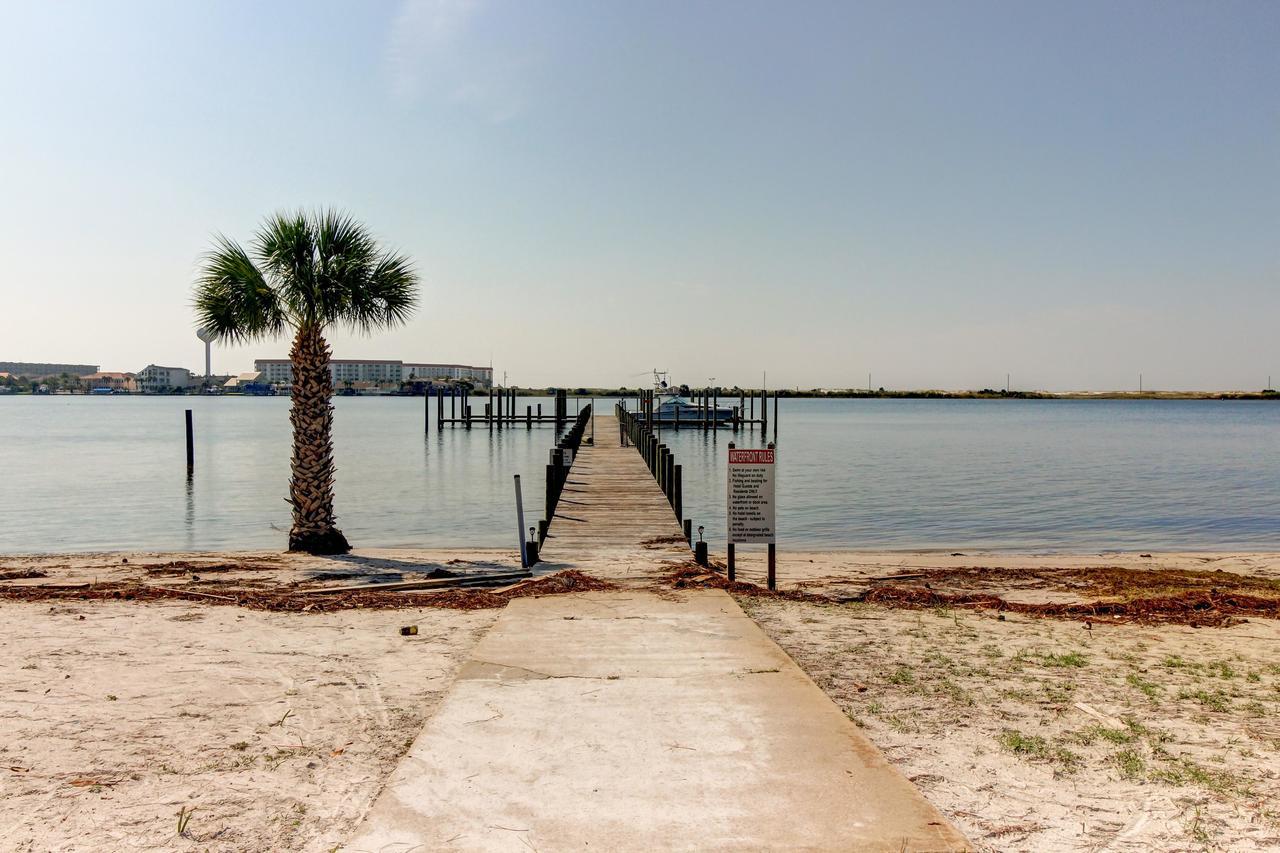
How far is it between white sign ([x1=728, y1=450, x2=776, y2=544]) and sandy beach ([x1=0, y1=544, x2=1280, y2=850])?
2.98 feet

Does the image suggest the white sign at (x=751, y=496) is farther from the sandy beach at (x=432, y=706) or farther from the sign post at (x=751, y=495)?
the sandy beach at (x=432, y=706)

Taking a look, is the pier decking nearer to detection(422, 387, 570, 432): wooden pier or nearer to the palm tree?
the palm tree

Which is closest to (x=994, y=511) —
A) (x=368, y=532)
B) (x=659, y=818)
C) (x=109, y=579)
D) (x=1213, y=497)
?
(x=1213, y=497)

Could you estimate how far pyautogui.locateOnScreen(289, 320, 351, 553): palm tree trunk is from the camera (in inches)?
583

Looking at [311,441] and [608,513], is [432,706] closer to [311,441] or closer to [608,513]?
[311,441]

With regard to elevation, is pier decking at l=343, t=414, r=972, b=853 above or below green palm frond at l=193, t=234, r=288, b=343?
below

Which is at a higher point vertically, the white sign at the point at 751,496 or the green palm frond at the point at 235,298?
the green palm frond at the point at 235,298

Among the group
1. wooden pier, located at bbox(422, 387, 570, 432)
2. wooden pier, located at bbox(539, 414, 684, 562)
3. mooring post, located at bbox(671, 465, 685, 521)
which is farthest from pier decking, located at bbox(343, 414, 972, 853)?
wooden pier, located at bbox(422, 387, 570, 432)

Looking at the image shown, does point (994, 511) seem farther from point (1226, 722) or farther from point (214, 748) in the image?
point (214, 748)

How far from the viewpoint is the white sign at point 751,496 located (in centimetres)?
1080

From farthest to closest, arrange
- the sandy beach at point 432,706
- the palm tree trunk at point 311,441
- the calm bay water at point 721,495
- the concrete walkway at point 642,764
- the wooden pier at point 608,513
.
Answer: the calm bay water at point 721,495 → the palm tree trunk at point 311,441 → the wooden pier at point 608,513 → the sandy beach at point 432,706 → the concrete walkway at point 642,764

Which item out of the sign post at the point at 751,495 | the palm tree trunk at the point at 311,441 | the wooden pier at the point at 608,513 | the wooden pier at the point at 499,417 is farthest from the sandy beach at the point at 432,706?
the wooden pier at the point at 499,417

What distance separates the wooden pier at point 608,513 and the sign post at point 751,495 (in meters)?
2.93

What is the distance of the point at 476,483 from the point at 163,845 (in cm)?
3017
